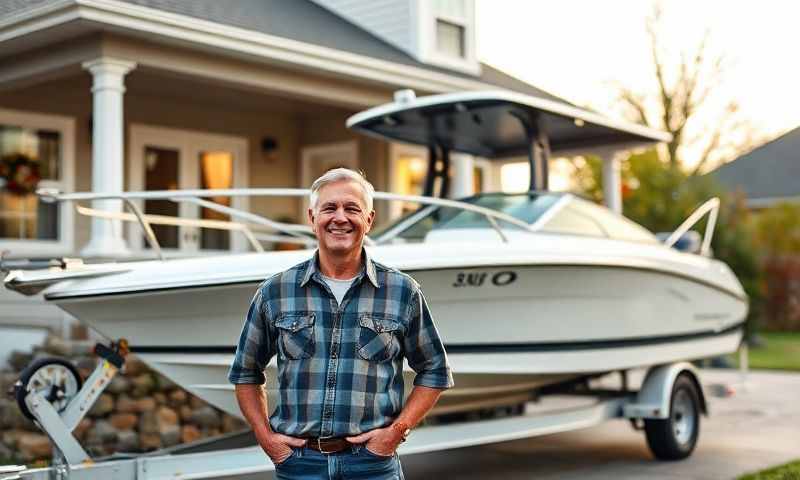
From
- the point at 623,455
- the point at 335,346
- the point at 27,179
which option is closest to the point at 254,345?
the point at 335,346

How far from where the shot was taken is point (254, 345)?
318 centimetres

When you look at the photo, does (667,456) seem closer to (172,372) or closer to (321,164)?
(172,372)

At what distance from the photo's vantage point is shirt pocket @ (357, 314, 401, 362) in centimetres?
309

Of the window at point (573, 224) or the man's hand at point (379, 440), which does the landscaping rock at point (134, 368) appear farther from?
the man's hand at point (379, 440)

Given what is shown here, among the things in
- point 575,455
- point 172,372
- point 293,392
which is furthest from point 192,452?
point 575,455

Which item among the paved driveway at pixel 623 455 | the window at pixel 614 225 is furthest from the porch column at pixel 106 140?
the window at pixel 614 225

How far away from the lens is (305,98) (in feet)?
36.7

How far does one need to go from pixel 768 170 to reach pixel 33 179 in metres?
30.1

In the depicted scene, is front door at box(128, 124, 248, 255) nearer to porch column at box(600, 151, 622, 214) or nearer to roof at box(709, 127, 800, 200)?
porch column at box(600, 151, 622, 214)

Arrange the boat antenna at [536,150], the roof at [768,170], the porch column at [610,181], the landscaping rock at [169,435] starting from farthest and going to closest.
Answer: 1. the roof at [768,170]
2. the porch column at [610,181]
3. the landscaping rock at [169,435]
4. the boat antenna at [536,150]

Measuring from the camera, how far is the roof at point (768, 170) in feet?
114

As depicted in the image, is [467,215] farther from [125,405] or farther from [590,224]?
[125,405]

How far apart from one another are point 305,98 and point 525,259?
555 cm

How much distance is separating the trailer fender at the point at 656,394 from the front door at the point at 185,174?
20.0 ft
